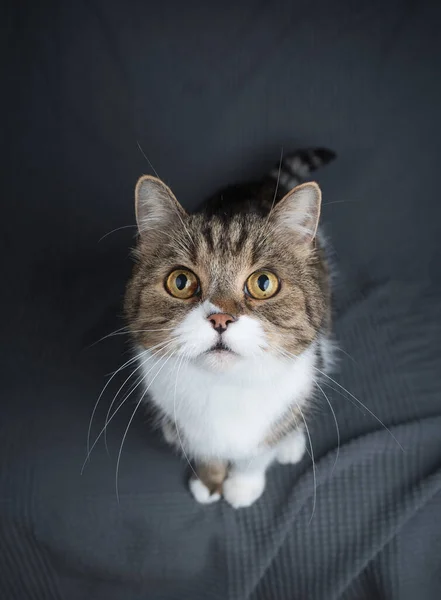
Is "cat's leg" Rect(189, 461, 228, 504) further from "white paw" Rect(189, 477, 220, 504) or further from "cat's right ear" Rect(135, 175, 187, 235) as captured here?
"cat's right ear" Rect(135, 175, 187, 235)

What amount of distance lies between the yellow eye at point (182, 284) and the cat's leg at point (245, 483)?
0.40 m

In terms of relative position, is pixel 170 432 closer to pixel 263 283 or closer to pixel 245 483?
pixel 245 483

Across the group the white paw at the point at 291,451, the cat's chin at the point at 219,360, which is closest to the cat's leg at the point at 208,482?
the white paw at the point at 291,451

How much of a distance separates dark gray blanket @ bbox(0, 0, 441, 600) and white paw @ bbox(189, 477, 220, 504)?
0.02 meters

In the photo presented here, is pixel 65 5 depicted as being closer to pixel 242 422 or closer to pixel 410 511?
pixel 242 422

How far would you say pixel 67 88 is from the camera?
5.20 feet

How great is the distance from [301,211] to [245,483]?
58cm

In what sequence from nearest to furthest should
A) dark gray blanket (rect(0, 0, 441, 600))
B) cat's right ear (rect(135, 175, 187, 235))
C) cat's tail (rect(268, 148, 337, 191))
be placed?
cat's right ear (rect(135, 175, 187, 235)) → dark gray blanket (rect(0, 0, 441, 600)) → cat's tail (rect(268, 148, 337, 191))

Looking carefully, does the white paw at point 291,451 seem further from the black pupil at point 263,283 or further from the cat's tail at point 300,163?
the cat's tail at point 300,163

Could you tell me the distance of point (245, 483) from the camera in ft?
3.86

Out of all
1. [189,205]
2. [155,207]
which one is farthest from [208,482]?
[189,205]

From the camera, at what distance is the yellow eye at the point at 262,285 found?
3.19 ft

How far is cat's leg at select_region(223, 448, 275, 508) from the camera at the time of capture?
3.81ft

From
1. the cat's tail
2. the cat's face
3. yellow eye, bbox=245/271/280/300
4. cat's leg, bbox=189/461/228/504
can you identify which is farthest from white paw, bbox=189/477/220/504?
the cat's tail
